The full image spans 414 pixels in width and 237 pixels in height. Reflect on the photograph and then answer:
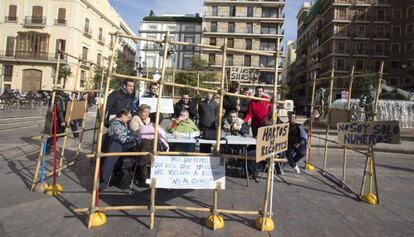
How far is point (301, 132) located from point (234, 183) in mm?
2277

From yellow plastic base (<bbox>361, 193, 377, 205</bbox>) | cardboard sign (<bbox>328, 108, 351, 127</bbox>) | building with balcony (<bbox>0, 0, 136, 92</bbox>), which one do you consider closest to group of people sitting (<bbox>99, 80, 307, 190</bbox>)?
cardboard sign (<bbox>328, 108, 351, 127</bbox>)

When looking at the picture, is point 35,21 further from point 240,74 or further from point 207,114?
point 240,74

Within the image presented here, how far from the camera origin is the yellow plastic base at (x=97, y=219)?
4363mm

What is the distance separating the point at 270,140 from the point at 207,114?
3.39 m

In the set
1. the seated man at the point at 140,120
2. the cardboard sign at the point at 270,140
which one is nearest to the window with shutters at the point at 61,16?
the seated man at the point at 140,120

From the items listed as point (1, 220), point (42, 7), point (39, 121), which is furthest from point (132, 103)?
point (42, 7)

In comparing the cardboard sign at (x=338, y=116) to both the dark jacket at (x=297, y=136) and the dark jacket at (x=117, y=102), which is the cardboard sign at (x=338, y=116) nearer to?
the dark jacket at (x=297, y=136)

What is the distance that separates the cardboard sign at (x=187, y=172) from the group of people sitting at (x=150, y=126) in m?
0.29

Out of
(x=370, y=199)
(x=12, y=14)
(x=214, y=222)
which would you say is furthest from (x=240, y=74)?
(x=12, y=14)

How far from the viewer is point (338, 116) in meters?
7.75

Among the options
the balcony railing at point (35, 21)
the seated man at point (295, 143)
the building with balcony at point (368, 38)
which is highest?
the building with balcony at point (368, 38)

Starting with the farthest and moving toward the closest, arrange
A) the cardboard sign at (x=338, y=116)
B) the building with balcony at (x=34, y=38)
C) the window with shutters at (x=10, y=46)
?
the window with shutters at (x=10, y=46)
the building with balcony at (x=34, y=38)
the cardboard sign at (x=338, y=116)

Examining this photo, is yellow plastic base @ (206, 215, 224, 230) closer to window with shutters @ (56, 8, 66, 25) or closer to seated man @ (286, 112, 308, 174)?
seated man @ (286, 112, 308, 174)

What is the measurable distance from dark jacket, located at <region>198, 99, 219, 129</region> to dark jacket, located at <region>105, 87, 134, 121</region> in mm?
1848
